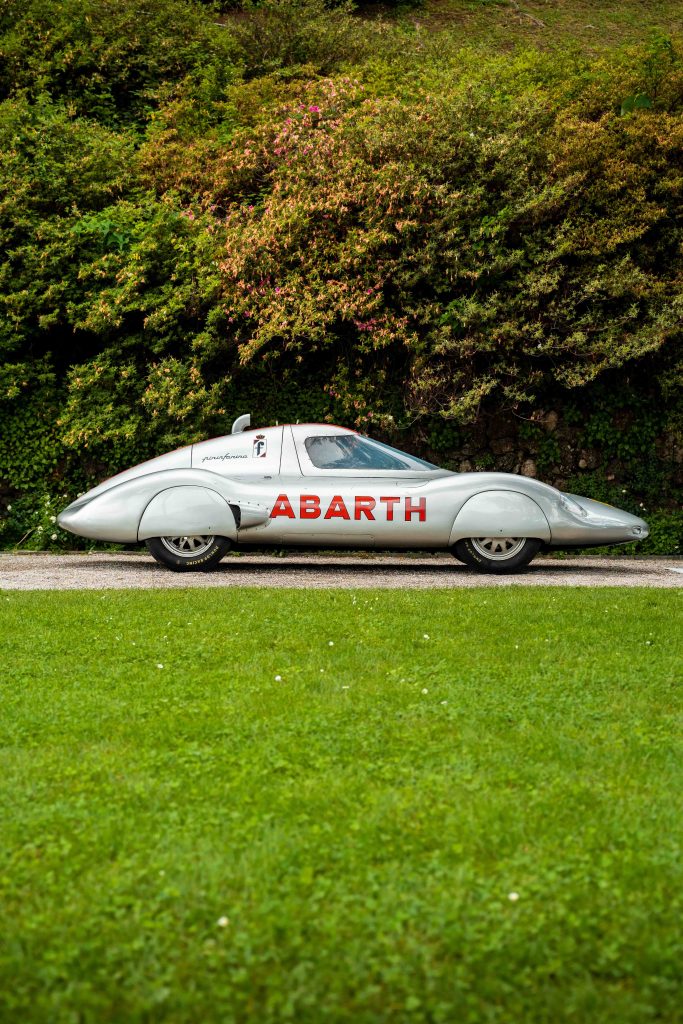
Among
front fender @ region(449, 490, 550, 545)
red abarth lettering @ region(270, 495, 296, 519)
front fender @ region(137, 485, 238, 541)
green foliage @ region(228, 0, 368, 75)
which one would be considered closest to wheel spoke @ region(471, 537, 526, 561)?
front fender @ region(449, 490, 550, 545)

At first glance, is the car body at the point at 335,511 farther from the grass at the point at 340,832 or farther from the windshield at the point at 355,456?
the grass at the point at 340,832

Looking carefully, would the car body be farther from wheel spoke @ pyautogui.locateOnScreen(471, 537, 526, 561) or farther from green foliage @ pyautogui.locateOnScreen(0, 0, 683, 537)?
green foliage @ pyautogui.locateOnScreen(0, 0, 683, 537)

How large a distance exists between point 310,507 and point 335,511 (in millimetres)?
276

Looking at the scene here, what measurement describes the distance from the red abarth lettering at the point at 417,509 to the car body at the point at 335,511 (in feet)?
0.04

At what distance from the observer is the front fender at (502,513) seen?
1123 cm

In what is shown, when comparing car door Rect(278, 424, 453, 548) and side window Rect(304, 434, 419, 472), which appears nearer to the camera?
car door Rect(278, 424, 453, 548)

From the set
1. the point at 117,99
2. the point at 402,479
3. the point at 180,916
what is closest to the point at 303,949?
the point at 180,916

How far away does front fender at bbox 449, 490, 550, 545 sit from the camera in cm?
1123

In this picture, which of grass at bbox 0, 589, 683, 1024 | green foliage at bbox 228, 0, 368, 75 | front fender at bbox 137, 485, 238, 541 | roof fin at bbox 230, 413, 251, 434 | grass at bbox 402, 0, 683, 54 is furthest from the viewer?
grass at bbox 402, 0, 683, 54

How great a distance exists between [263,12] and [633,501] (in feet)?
43.2

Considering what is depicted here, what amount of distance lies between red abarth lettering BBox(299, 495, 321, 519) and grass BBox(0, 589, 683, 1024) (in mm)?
4455

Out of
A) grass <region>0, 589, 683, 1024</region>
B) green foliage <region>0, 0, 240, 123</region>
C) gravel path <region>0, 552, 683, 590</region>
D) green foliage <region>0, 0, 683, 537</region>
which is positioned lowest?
grass <region>0, 589, 683, 1024</region>

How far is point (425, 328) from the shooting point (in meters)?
14.4

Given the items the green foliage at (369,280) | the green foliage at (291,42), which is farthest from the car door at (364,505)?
the green foliage at (291,42)
